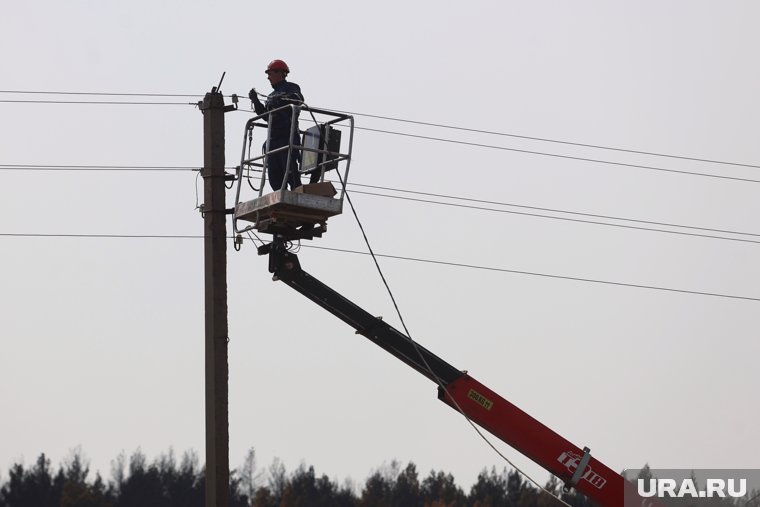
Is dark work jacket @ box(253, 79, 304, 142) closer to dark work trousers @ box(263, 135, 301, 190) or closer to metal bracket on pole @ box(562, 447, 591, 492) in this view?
dark work trousers @ box(263, 135, 301, 190)

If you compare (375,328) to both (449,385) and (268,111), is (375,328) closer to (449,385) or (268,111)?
(449,385)

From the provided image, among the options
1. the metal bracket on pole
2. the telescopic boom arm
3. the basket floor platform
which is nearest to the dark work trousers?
the basket floor platform

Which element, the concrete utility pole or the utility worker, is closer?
the concrete utility pole

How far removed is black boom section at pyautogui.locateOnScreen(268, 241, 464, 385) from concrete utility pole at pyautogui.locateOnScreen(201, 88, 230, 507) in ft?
2.36

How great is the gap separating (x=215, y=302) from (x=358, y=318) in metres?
1.97

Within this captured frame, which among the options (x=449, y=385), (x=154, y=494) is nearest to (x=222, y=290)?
(x=449, y=385)

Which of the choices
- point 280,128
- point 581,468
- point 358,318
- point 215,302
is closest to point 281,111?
point 280,128

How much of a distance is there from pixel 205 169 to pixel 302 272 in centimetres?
178

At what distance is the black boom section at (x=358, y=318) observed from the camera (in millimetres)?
17250

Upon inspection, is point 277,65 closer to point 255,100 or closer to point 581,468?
point 255,100

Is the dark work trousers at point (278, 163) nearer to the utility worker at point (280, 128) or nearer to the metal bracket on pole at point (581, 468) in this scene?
the utility worker at point (280, 128)

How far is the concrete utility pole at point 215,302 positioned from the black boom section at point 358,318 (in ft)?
2.36

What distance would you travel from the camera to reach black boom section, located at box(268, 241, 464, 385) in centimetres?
1725

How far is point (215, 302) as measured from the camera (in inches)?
663
